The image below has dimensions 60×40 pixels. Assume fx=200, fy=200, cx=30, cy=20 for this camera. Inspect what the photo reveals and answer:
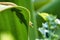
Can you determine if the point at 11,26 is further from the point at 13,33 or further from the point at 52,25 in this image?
the point at 52,25

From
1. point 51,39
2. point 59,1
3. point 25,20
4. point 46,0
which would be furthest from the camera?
point 46,0

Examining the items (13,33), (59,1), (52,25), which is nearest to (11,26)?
(13,33)

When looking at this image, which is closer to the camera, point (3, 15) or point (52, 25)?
point (3, 15)

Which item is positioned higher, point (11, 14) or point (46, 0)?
point (46, 0)

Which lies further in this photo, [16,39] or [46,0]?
[46,0]

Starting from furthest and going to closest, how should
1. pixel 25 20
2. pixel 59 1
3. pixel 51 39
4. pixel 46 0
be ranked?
1. pixel 46 0
2. pixel 59 1
3. pixel 51 39
4. pixel 25 20

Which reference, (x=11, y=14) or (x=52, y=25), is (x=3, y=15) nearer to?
(x=11, y=14)

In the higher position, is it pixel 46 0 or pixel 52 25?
pixel 46 0

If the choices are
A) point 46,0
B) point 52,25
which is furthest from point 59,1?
point 52,25

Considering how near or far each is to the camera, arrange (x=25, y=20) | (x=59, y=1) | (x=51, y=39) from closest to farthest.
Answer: (x=25, y=20) → (x=51, y=39) → (x=59, y=1)
